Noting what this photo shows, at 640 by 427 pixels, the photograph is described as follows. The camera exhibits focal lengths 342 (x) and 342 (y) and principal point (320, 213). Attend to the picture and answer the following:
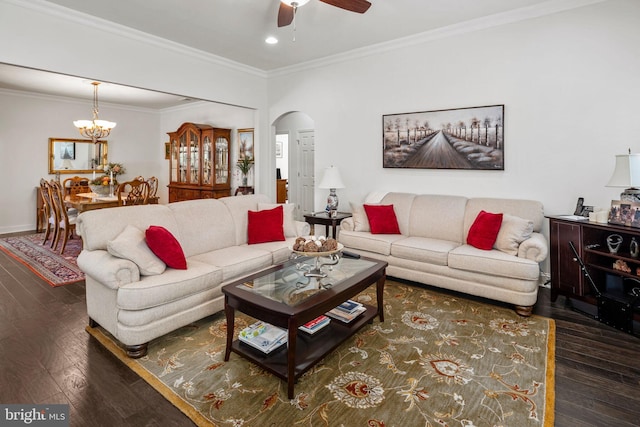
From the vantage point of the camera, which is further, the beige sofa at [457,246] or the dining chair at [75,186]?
the dining chair at [75,186]

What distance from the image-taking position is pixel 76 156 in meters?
7.53

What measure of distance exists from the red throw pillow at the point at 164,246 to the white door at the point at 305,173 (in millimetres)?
4961

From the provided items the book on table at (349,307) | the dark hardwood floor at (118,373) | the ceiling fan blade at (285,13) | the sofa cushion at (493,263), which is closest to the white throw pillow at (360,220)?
the sofa cushion at (493,263)

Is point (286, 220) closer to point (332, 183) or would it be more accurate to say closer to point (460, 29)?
point (332, 183)

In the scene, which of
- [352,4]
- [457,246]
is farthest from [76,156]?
[457,246]

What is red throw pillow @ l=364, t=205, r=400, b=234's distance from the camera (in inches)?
164

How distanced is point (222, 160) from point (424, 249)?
4900mm

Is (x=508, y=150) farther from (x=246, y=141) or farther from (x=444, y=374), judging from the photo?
(x=246, y=141)

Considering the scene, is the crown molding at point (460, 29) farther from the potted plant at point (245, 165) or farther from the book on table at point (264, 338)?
the book on table at point (264, 338)

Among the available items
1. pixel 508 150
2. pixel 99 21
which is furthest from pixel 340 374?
pixel 99 21

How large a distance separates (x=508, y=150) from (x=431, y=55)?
153 centimetres

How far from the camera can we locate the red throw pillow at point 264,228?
3811 mm

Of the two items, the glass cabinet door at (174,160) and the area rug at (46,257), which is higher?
the glass cabinet door at (174,160)

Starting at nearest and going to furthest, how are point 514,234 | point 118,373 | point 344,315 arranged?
point 118,373 < point 344,315 < point 514,234
